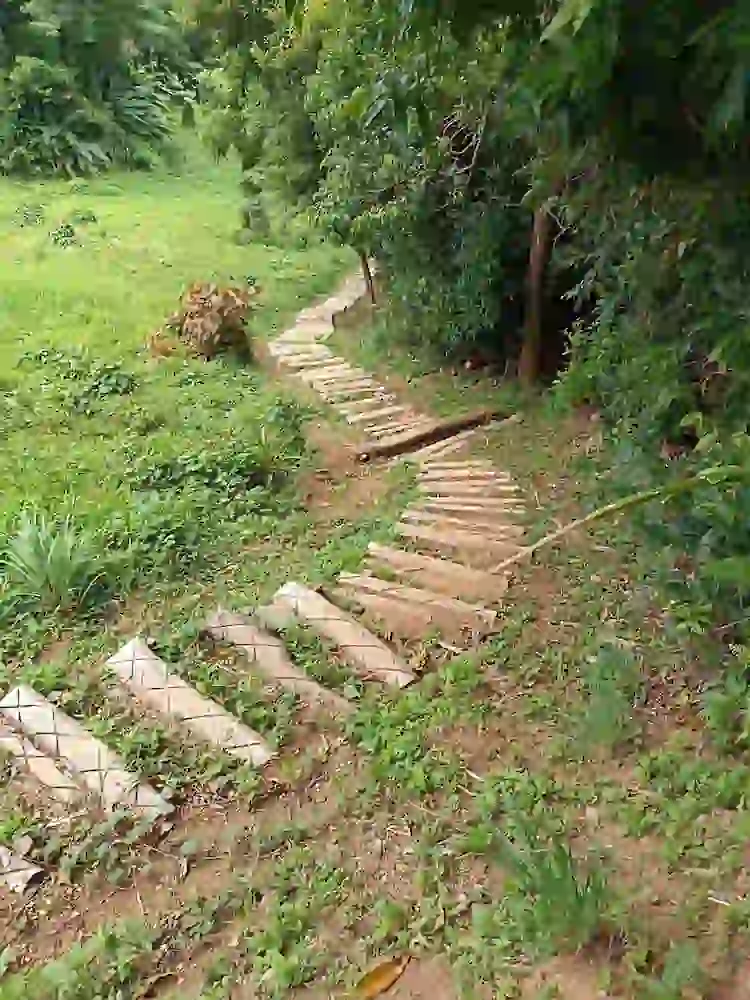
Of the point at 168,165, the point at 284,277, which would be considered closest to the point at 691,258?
the point at 284,277

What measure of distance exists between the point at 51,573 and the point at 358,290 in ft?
23.0

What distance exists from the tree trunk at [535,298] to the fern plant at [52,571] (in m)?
3.41

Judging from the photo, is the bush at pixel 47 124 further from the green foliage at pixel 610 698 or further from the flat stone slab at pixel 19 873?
the green foliage at pixel 610 698

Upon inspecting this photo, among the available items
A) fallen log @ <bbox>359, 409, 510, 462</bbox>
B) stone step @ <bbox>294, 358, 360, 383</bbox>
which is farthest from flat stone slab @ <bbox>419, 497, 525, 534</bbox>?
stone step @ <bbox>294, 358, 360, 383</bbox>

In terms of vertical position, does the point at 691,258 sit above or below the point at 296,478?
above

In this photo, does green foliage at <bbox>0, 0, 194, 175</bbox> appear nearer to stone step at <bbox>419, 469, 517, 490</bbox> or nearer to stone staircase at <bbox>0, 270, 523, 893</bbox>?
stone step at <bbox>419, 469, 517, 490</bbox>

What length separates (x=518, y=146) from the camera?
21.7ft

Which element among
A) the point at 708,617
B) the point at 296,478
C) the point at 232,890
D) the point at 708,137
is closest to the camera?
the point at 708,137

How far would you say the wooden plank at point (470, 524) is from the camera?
519cm

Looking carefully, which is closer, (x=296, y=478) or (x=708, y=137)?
(x=708, y=137)

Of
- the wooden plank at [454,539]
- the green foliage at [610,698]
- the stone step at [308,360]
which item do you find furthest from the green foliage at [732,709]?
the stone step at [308,360]

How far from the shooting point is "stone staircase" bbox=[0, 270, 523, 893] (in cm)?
385

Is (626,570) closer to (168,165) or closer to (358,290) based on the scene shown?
(358,290)

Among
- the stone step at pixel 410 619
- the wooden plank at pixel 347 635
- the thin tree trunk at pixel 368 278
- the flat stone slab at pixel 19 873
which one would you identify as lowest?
the flat stone slab at pixel 19 873
